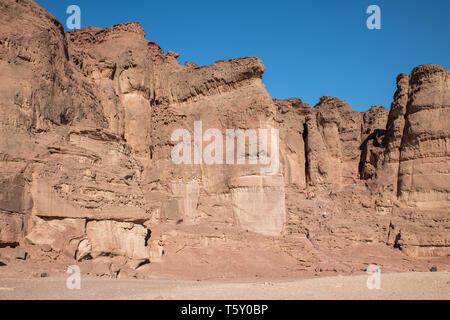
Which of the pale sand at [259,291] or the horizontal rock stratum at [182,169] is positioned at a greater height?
the horizontal rock stratum at [182,169]

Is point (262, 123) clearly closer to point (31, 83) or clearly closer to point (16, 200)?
point (31, 83)

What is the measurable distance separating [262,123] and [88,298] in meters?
22.1

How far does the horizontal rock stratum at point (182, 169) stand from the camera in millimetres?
18109

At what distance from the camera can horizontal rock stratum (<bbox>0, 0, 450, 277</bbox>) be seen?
18.1 metres

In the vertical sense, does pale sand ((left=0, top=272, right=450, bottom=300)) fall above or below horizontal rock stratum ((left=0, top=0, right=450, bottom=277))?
below

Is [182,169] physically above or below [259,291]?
above

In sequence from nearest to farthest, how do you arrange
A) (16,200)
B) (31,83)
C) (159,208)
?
(16,200) → (31,83) → (159,208)

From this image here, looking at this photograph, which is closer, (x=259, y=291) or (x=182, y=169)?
(x=259, y=291)

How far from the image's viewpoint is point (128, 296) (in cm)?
1071

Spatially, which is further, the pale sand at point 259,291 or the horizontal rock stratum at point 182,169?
the horizontal rock stratum at point 182,169

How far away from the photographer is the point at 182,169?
102ft

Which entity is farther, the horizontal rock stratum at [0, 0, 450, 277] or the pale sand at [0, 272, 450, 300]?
the horizontal rock stratum at [0, 0, 450, 277]
